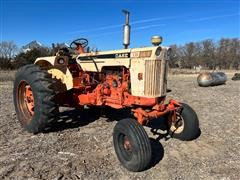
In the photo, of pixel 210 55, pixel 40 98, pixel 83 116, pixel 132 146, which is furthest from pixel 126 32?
pixel 210 55

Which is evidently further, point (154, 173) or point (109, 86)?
point (109, 86)

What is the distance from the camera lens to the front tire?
504 centimetres

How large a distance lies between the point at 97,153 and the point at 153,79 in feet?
5.15

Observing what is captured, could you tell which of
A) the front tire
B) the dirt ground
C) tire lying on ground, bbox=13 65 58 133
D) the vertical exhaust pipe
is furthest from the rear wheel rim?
the front tire

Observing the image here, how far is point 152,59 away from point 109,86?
1.26 meters

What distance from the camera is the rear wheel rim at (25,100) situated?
6.09 metres

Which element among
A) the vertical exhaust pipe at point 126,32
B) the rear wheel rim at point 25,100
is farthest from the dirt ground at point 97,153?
the vertical exhaust pipe at point 126,32

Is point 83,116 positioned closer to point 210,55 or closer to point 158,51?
point 158,51

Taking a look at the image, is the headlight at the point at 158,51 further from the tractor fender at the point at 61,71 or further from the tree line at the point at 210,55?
the tree line at the point at 210,55

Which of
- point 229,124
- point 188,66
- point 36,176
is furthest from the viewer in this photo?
point 188,66

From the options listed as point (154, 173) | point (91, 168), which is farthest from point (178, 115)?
point (91, 168)

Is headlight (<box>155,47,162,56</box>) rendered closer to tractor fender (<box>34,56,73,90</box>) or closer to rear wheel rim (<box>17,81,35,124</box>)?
tractor fender (<box>34,56,73,90</box>)

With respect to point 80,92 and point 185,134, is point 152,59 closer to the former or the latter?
point 185,134

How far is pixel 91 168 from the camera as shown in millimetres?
3979
